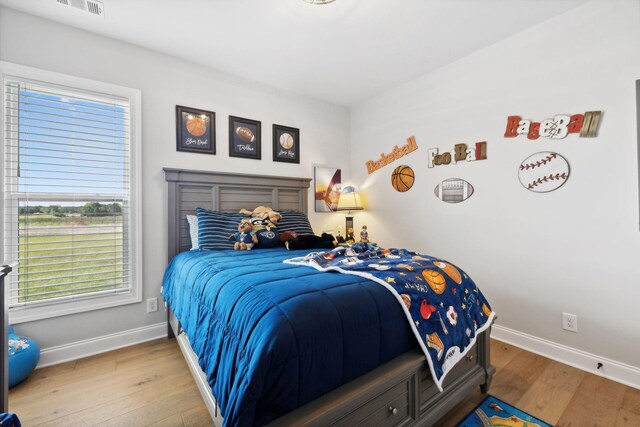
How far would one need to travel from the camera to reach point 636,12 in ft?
5.73

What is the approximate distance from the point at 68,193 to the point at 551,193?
3659 millimetres

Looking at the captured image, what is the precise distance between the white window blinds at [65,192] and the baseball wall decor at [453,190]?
2.87m

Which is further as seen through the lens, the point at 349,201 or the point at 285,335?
the point at 349,201

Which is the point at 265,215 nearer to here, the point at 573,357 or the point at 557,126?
the point at 557,126

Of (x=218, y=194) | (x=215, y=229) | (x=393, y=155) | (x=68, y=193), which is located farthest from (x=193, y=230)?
(x=393, y=155)

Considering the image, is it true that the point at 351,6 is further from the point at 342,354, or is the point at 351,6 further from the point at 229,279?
the point at 342,354

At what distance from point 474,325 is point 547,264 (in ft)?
3.63

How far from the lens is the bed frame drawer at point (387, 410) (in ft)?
3.56

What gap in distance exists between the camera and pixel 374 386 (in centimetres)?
111

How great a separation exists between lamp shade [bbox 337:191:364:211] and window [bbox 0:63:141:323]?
2187 mm

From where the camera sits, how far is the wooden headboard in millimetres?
2496

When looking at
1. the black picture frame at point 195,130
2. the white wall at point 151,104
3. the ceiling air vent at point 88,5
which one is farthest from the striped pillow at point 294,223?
the ceiling air vent at point 88,5

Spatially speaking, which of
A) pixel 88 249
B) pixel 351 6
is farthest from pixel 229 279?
pixel 351 6

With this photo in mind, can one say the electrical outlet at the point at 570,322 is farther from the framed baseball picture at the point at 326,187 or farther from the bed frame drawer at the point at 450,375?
the framed baseball picture at the point at 326,187
